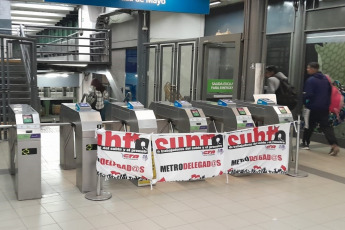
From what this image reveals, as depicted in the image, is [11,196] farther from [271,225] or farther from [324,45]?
[324,45]

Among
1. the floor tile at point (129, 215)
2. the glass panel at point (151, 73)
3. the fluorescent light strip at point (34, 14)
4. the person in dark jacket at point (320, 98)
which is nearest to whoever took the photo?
the floor tile at point (129, 215)

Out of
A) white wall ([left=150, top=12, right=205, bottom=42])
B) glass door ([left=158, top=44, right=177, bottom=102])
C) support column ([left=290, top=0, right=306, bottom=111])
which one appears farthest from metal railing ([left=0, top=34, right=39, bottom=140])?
support column ([left=290, top=0, right=306, bottom=111])

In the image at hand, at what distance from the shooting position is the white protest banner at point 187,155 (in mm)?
4430

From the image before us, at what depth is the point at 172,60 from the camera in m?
9.01

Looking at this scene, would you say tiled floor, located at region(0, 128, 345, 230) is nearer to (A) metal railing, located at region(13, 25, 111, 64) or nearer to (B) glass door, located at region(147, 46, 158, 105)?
(B) glass door, located at region(147, 46, 158, 105)

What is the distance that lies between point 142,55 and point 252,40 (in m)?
4.70

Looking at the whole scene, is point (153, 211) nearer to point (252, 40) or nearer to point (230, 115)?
point (230, 115)

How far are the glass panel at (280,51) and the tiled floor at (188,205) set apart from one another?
3.81 meters

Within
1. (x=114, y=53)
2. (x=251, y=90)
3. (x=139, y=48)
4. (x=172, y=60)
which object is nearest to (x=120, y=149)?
(x=251, y=90)

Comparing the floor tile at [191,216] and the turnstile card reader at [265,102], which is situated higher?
the turnstile card reader at [265,102]

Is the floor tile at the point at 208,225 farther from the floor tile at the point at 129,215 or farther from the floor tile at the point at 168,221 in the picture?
the floor tile at the point at 129,215

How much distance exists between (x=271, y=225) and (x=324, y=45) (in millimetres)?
5264

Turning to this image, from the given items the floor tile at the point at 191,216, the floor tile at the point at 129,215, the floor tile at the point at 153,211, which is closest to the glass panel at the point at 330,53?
the floor tile at the point at 191,216

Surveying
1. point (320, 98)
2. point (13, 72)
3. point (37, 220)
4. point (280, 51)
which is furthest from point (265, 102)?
point (13, 72)
